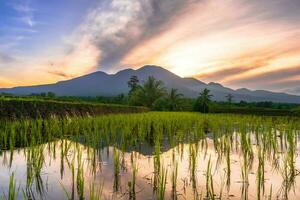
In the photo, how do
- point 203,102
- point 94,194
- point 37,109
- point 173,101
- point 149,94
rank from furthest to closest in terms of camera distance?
point 149,94 < point 173,101 < point 203,102 < point 37,109 < point 94,194

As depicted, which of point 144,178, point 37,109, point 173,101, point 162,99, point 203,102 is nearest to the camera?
point 144,178

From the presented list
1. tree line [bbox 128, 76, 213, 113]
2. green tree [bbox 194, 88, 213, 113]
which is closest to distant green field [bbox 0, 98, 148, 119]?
green tree [bbox 194, 88, 213, 113]

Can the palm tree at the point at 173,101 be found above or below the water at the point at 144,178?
above

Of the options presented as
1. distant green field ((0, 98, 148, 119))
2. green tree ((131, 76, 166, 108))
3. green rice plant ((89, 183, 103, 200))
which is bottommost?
green rice plant ((89, 183, 103, 200))

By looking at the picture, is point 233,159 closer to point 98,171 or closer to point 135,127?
point 98,171

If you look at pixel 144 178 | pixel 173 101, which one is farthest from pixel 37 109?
pixel 173 101

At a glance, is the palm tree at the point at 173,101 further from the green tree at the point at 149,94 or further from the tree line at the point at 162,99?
the green tree at the point at 149,94

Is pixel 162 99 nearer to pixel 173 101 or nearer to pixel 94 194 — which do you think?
pixel 173 101

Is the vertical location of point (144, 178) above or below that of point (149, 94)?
below

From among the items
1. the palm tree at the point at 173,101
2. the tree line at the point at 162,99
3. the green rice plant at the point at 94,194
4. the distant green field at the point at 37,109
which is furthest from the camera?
the palm tree at the point at 173,101

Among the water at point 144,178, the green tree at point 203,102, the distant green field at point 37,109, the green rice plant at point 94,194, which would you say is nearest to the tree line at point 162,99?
the green tree at point 203,102

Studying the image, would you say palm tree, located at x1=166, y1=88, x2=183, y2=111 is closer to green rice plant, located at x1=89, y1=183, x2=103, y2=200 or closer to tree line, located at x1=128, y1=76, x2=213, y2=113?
tree line, located at x1=128, y1=76, x2=213, y2=113

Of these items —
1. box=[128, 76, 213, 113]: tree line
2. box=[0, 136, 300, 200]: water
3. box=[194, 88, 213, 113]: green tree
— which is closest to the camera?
box=[0, 136, 300, 200]: water

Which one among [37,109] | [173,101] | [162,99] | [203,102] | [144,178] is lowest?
[144,178]
